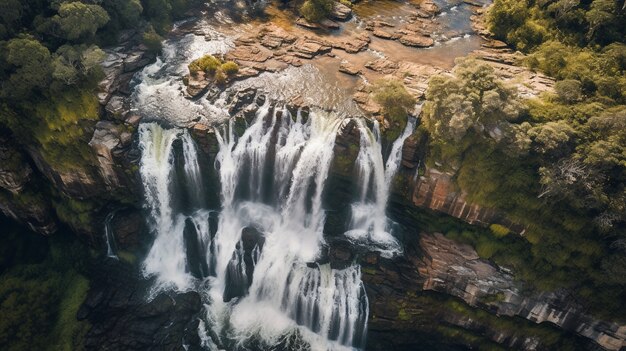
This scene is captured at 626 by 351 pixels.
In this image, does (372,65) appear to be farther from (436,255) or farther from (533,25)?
(436,255)

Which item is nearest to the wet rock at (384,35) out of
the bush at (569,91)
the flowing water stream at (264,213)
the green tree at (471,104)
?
the flowing water stream at (264,213)

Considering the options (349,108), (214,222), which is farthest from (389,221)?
(214,222)

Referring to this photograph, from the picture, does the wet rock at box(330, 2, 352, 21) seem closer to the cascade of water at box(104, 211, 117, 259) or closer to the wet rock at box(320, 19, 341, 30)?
the wet rock at box(320, 19, 341, 30)

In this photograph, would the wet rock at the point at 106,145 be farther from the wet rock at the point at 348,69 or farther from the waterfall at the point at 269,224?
the wet rock at the point at 348,69

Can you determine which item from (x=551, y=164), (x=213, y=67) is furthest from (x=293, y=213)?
(x=551, y=164)

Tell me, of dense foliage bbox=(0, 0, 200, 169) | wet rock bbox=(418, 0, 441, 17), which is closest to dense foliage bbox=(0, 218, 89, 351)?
dense foliage bbox=(0, 0, 200, 169)
